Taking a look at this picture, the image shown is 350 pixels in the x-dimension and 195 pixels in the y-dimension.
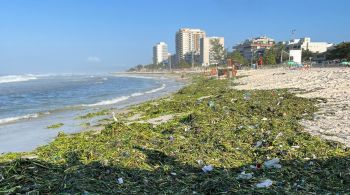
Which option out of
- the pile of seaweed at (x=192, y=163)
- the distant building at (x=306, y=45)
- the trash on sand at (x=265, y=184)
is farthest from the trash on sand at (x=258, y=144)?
the distant building at (x=306, y=45)

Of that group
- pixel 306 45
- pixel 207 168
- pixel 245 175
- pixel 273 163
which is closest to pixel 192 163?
pixel 207 168

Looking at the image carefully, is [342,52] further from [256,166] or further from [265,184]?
[265,184]

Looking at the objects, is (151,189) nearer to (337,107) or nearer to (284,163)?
(284,163)

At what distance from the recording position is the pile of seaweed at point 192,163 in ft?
17.5

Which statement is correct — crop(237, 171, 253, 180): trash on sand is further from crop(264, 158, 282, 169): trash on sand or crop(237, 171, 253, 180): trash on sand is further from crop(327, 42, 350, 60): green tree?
crop(327, 42, 350, 60): green tree

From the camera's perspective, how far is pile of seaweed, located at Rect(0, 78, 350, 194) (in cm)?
533

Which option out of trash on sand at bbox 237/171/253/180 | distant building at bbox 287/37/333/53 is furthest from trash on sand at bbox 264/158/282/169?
distant building at bbox 287/37/333/53

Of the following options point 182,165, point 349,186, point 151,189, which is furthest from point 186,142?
point 349,186

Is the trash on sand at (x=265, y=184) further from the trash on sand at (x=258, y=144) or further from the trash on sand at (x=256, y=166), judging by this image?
the trash on sand at (x=258, y=144)

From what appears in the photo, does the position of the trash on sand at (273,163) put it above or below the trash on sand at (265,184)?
below

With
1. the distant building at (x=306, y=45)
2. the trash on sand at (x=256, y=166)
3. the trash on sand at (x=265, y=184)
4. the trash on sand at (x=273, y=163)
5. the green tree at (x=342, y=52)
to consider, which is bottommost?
the trash on sand at (x=256, y=166)

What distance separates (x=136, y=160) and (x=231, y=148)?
7.40 feet

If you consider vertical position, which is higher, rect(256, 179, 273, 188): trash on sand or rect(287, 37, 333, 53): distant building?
rect(287, 37, 333, 53): distant building

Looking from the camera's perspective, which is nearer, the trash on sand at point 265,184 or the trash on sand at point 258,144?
the trash on sand at point 265,184
